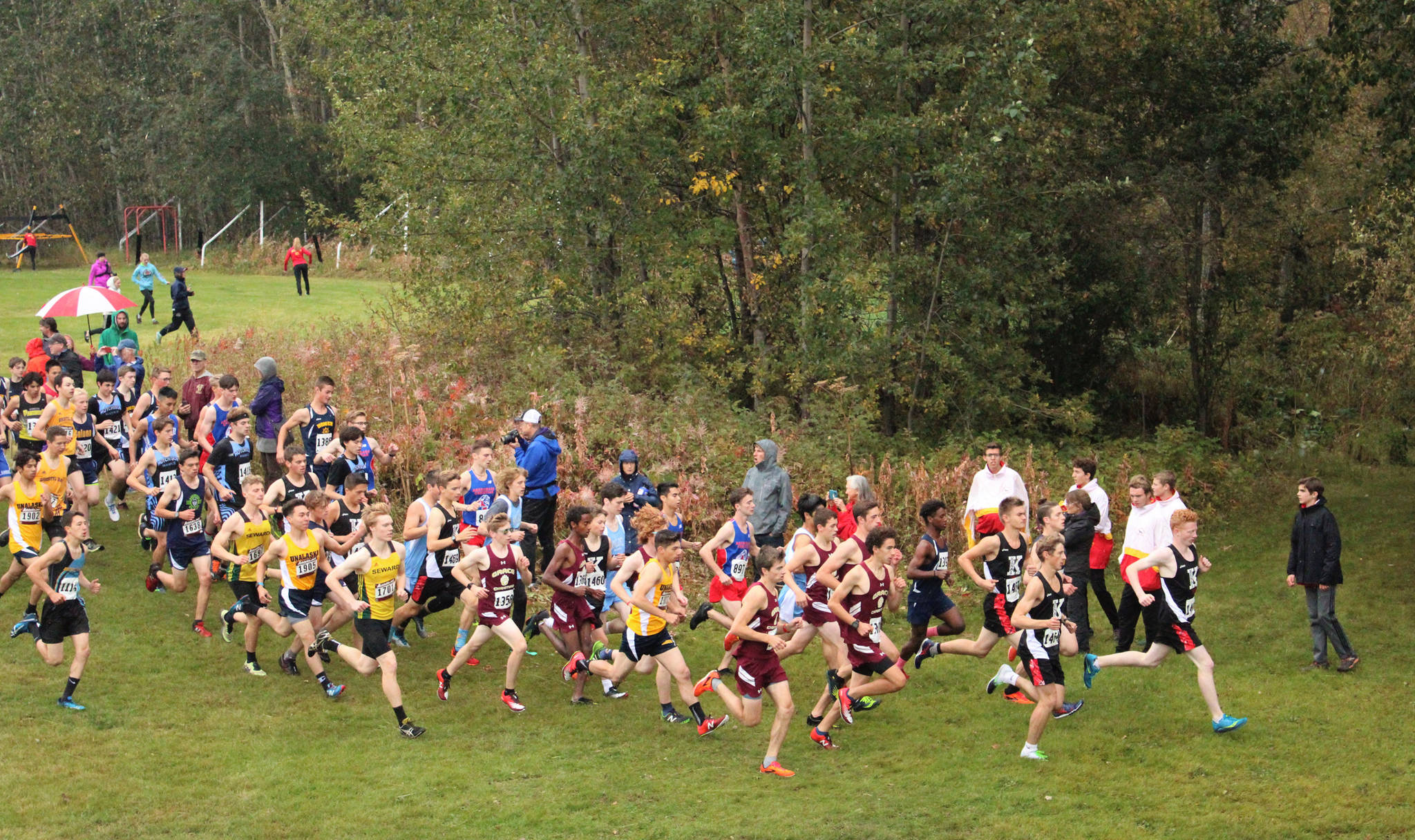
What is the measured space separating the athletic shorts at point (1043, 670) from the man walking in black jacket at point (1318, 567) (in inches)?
119

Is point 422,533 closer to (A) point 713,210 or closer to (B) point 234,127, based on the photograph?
(A) point 713,210

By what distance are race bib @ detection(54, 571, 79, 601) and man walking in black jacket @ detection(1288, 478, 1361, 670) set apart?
1011 cm

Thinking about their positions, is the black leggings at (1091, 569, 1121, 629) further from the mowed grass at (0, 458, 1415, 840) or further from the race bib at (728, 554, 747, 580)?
the race bib at (728, 554, 747, 580)

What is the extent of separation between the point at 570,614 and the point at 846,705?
249 centimetres

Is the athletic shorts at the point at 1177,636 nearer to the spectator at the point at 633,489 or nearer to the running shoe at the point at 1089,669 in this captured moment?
the running shoe at the point at 1089,669

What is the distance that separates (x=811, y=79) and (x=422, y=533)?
433 inches

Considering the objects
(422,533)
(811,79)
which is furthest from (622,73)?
(422,533)

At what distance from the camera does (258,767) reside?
908cm

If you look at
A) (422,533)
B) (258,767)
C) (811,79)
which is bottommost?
(258,767)

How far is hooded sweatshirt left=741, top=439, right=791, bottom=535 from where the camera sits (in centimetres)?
1198

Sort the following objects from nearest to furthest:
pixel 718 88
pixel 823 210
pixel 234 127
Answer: pixel 823 210, pixel 718 88, pixel 234 127

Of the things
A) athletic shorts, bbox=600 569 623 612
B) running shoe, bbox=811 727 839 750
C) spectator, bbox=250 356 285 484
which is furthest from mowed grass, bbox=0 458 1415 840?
spectator, bbox=250 356 285 484

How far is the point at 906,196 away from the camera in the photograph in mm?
20500

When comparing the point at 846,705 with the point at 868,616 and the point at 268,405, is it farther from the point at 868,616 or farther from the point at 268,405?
the point at 268,405
